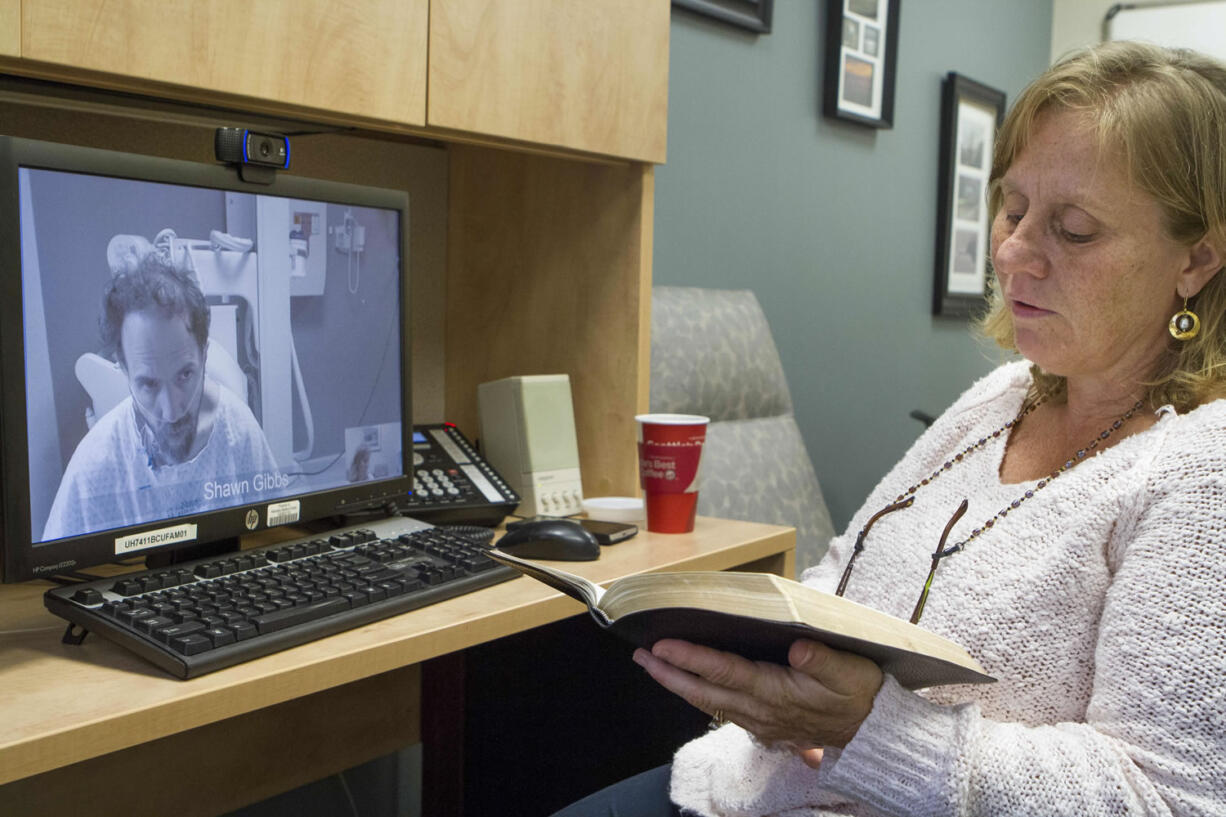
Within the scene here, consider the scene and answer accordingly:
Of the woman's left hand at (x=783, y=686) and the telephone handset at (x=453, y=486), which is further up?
the telephone handset at (x=453, y=486)

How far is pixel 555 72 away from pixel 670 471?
49cm

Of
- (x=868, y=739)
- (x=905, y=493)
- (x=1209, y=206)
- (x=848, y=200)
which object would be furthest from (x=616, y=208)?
(x=848, y=200)

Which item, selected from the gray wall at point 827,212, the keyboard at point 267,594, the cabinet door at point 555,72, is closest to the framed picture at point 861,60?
the gray wall at point 827,212

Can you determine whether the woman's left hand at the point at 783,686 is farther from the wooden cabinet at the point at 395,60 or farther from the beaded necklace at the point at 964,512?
the wooden cabinet at the point at 395,60

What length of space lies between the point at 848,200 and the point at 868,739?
87.1 inches

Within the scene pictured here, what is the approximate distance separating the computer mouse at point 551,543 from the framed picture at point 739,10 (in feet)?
4.29

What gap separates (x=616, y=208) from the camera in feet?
4.92

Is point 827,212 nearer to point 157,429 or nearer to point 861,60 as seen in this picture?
point 861,60

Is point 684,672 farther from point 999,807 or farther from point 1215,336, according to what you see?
point 1215,336

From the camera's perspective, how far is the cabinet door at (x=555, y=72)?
3.90 ft

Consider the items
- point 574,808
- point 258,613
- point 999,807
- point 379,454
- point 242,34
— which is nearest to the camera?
point 999,807

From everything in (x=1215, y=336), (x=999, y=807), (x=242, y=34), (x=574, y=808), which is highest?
(x=242, y=34)

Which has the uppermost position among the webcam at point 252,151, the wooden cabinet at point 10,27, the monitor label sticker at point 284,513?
the wooden cabinet at point 10,27

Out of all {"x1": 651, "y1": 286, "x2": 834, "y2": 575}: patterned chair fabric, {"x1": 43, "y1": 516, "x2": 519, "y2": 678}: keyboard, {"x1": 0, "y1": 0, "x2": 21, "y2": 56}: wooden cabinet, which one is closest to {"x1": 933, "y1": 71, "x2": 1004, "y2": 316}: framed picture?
{"x1": 651, "y1": 286, "x2": 834, "y2": 575}: patterned chair fabric
